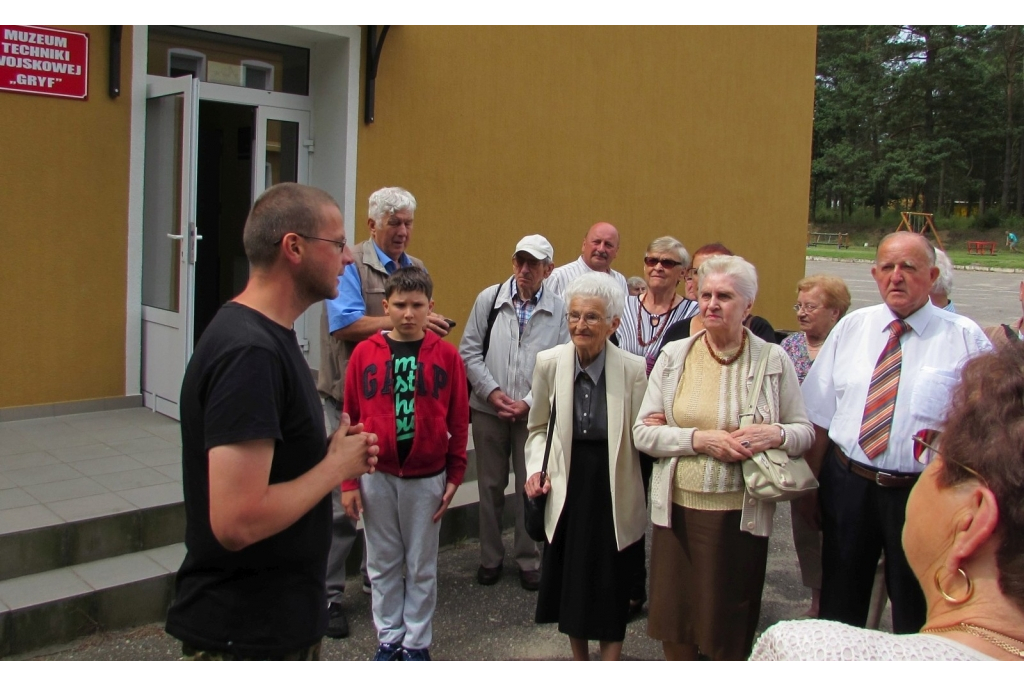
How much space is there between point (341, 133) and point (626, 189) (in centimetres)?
327

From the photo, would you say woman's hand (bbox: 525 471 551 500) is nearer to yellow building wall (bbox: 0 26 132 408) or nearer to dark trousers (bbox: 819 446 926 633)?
dark trousers (bbox: 819 446 926 633)

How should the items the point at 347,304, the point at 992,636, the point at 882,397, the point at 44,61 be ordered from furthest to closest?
the point at 44,61 < the point at 347,304 < the point at 882,397 < the point at 992,636

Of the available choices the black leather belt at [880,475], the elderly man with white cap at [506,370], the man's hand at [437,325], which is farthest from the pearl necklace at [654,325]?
the black leather belt at [880,475]

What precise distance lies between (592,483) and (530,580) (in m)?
1.29

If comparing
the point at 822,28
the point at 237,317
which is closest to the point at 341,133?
the point at 237,317

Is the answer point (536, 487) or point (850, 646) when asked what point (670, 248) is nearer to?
point (536, 487)

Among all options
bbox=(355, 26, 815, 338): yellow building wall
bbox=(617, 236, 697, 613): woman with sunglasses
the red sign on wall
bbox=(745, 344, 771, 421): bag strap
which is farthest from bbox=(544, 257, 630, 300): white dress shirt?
the red sign on wall

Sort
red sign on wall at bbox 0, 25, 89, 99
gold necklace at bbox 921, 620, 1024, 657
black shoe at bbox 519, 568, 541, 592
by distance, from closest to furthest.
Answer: gold necklace at bbox 921, 620, 1024, 657 < black shoe at bbox 519, 568, 541, 592 < red sign on wall at bbox 0, 25, 89, 99

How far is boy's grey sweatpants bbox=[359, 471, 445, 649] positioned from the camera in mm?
3668

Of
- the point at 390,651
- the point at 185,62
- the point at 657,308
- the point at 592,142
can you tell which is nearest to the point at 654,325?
the point at 657,308

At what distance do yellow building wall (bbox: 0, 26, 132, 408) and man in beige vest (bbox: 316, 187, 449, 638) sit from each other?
255 centimetres

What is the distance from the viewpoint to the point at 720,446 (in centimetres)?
333

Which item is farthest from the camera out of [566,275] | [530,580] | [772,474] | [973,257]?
[973,257]

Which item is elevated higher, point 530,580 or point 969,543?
point 969,543
